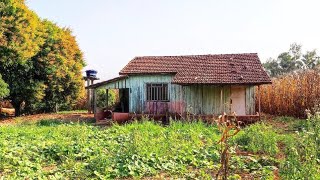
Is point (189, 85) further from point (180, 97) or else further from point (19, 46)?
point (19, 46)

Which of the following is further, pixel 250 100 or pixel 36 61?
pixel 36 61

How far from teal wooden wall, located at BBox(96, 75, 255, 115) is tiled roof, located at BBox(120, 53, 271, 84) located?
0.55m

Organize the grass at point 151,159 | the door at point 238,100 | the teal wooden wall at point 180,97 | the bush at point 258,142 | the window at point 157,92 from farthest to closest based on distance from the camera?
the window at point 157,92, the teal wooden wall at point 180,97, the door at point 238,100, the bush at point 258,142, the grass at point 151,159

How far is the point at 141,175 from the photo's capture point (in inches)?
267

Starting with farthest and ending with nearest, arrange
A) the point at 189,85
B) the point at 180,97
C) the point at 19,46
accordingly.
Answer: the point at 180,97 < the point at 189,85 < the point at 19,46

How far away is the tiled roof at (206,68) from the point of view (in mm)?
18078

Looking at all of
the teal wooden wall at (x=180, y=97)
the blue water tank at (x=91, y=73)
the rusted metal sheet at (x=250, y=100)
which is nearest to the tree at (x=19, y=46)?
the blue water tank at (x=91, y=73)

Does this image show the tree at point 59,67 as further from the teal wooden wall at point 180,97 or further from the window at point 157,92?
the window at point 157,92

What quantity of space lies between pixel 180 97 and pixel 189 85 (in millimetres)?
874

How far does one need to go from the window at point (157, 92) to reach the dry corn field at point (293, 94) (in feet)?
21.0

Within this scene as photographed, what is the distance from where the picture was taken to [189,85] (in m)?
19.0

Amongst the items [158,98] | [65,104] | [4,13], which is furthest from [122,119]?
[65,104]

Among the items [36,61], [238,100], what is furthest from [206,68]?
[36,61]

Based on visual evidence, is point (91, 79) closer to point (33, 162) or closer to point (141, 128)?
point (141, 128)
